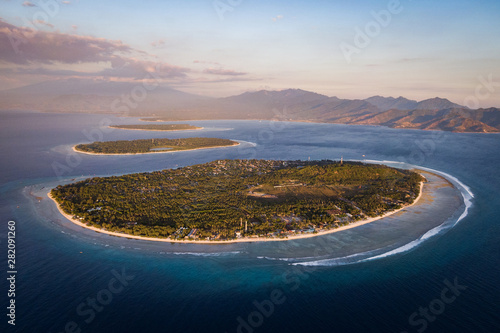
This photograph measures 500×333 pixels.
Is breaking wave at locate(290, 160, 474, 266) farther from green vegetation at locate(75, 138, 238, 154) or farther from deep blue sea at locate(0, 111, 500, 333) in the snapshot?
green vegetation at locate(75, 138, 238, 154)

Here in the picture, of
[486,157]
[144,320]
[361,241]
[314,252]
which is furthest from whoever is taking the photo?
[486,157]

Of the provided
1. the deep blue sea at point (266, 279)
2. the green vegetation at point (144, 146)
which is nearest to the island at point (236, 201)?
the deep blue sea at point (266, 279)

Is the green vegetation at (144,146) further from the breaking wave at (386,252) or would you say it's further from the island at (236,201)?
the breaking wave at (386,252)

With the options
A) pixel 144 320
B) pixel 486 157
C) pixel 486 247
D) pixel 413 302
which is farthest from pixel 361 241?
pixel 486 157

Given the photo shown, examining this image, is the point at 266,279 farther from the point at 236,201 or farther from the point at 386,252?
the point at 236,201

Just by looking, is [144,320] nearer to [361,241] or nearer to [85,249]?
[85,249]

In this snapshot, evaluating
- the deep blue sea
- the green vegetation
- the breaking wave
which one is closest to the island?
the deep blue sea
